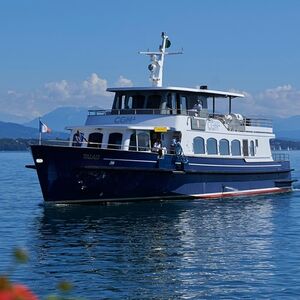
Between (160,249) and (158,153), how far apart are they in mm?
10008

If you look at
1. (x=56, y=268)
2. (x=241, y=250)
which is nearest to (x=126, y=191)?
(x=241, y=250)

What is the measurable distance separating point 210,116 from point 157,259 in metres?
16.1

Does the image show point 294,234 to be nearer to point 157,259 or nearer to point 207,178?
point 157,259

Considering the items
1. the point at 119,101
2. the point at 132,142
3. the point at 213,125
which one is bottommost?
the point at 132,142

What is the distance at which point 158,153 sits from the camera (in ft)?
85.1

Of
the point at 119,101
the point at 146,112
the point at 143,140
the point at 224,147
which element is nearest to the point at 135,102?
the point at 119,101

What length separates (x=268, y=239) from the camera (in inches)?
706

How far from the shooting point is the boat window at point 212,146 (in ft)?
94.5

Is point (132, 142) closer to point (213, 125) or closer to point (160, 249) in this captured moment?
point (213, 125)

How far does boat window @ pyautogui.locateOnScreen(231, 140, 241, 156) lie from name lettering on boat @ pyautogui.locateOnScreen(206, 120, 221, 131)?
4.26ft

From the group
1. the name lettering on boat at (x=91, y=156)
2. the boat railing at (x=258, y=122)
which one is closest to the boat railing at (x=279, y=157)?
the boat railing at (x=258, y=122)

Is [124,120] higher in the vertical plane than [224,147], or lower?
higher

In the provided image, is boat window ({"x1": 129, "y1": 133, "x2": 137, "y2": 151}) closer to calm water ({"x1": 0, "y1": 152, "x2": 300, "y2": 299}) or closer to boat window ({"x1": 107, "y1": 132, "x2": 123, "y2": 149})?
boat window ({"x1": 107, "y1": 132, "x2": 123, "y2": 149})

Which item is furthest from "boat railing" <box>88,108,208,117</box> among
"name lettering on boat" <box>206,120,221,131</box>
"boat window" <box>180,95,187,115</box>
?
"name lettering on boat" <box>206,120,221,131</box>
